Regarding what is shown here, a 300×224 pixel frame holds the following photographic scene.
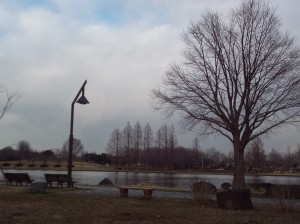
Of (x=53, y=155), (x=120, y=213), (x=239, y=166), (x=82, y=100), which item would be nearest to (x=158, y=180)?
(x=239, y=166)

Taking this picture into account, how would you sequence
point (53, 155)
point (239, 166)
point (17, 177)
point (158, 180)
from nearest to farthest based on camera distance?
point (239, 166), point (17, 177), point (158, 180), point (53, 155)

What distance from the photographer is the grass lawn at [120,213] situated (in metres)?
12.3

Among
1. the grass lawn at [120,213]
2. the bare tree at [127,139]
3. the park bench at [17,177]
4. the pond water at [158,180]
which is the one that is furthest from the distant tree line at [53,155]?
the grass lawn at [120,213]

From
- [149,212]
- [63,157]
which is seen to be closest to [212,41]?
[149,212]

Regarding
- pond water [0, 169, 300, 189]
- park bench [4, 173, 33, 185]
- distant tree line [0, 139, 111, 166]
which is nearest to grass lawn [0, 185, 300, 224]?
park bench [4, 173, 33, 185]

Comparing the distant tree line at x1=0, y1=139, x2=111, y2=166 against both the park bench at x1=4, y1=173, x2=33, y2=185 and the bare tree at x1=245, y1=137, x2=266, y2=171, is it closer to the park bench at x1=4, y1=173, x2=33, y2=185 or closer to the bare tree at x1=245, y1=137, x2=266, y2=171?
the bare tree at x1=245, y1=137, x2=266, y2=171

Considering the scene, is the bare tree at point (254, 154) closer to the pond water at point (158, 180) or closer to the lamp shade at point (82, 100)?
the pond water at point (158, 180)

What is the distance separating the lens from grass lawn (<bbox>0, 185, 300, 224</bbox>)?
40.5 feet

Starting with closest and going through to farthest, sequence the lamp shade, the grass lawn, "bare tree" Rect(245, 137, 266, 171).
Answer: the grass lawn → the lamp shade → "bare tree" Rect(245, 137, 266, 171)

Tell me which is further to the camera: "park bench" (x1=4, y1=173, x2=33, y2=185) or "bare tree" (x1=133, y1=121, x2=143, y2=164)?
"bare tree" (x1=133, y1=121, x2=143, y2=164)

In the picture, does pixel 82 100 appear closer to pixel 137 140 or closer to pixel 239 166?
pixel 239 166

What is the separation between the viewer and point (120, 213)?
13.9 m

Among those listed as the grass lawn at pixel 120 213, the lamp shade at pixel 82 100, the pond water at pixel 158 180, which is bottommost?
the grass lawn at pixel 120 213

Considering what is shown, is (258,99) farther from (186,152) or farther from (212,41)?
(186,152)
